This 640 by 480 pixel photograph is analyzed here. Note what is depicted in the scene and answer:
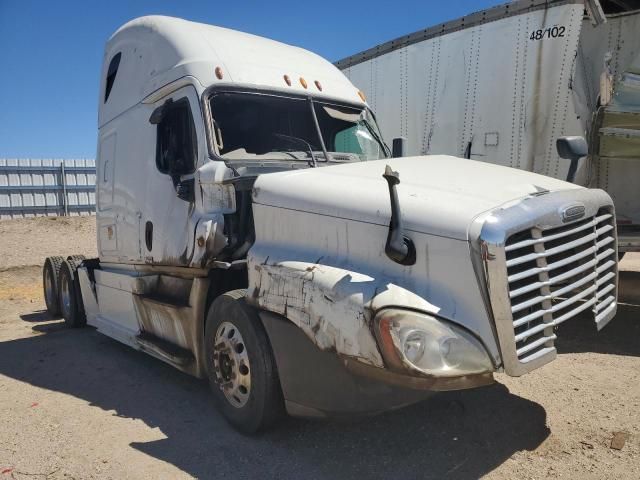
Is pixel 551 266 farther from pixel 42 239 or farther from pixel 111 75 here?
pixel 42 239

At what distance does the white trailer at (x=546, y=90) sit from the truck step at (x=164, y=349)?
4.03m

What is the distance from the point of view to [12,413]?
14.5 ft

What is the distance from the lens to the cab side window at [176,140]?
458cm

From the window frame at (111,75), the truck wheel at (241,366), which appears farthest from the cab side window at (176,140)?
the window frame at (111,75)

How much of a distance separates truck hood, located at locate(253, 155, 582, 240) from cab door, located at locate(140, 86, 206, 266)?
985 mm

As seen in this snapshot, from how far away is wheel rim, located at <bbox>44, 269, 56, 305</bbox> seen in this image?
8.30m

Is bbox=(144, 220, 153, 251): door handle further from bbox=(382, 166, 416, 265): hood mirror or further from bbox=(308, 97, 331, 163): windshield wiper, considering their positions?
bbox=(382, 166, 416, 265): hood mirror

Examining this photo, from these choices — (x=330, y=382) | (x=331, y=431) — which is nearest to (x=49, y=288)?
(x=331, y=431)

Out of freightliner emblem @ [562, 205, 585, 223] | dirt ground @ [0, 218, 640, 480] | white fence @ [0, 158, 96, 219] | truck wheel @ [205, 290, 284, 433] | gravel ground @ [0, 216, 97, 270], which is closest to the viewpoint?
freightliner emblem @ [562, 205, 585, 223]

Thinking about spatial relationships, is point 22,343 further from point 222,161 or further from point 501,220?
point 501,220

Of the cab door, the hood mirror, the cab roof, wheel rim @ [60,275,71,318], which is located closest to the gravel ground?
wheel rim @ [60,275,71,318]

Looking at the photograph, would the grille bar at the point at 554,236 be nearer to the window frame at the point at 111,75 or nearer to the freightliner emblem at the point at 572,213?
the freightliner emblem at the point at 572,213

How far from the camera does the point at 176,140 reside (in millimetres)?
4801

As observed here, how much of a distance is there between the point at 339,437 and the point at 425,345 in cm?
133
